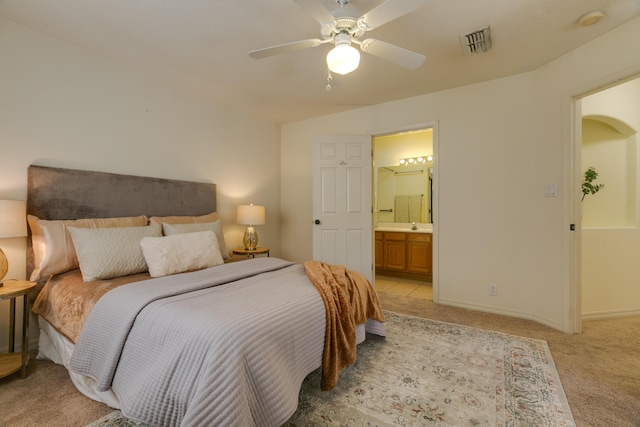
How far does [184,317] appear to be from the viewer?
1342 mm

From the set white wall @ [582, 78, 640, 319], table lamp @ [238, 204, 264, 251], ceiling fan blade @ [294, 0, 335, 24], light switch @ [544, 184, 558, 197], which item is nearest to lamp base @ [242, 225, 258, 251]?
table lamp @ [238, 204, 264, 251]

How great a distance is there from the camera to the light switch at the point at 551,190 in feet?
8.97

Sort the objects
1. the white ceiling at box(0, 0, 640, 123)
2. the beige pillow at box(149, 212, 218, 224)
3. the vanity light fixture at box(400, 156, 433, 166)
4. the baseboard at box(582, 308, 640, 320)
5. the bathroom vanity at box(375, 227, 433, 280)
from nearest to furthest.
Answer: the white ceiling at box(0, 0, 640, 123) → the beige pillow at box(149, 212, 218, 224) → the baseboard at box(582, 308, 640, 320) → the bathroom vanity at box(375, 227, 433, 280) → the vanity light fixture at box(400, 156, 433, 166)

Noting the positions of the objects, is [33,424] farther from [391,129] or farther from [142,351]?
[391,129]

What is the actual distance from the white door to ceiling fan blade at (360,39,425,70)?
6.09ft

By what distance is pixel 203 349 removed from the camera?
1.18m

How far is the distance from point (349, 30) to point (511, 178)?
2312 mm

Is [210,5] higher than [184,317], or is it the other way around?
[210,5]

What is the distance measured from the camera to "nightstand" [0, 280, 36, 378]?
177cm

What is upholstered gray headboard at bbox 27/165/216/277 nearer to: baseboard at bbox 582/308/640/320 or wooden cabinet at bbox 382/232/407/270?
wooden cabinet at bbox 382/232/407/270

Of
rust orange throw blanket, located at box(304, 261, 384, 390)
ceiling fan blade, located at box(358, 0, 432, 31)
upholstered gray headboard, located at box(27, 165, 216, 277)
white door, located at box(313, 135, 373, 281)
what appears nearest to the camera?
ceiling fan blade, located at box(358, 0, 432, 31)

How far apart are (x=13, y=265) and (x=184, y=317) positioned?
1.85 metres

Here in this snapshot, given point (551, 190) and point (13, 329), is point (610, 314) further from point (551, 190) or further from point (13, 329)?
point (13, 329)

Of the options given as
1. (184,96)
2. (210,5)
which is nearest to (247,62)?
(210,5)
